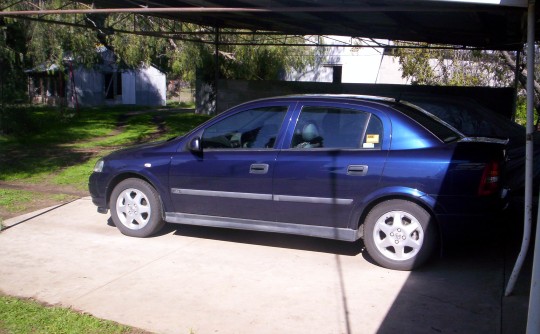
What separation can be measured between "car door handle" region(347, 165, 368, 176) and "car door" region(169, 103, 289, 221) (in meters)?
0.83

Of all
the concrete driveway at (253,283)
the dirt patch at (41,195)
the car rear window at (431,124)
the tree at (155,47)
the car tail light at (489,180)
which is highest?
the tree at (155,47)

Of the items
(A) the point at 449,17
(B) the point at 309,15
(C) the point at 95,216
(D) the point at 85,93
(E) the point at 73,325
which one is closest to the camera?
(E) the point at 73,325

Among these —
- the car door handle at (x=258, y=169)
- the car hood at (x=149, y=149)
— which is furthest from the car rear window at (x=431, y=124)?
the car hood at (x=149, y=149)

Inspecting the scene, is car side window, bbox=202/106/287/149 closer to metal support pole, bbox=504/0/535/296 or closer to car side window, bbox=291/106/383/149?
car side window, bbox=291/106/383/149

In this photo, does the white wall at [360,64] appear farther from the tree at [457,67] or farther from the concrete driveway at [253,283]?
the concrete driveway at [253,283]

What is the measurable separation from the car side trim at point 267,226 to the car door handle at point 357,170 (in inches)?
22.9

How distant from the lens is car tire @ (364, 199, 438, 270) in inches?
216

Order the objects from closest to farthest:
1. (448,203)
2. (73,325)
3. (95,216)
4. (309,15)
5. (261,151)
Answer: (73,325)
(448,203)
(261,151)
(95,216)
(309,15)

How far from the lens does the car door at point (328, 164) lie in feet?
18.7

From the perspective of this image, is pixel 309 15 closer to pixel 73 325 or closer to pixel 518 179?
pixel 518 179

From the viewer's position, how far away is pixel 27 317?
183 inches

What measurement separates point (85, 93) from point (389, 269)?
121 ft

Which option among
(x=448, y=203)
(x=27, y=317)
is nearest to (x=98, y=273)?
(x=27, y=317)

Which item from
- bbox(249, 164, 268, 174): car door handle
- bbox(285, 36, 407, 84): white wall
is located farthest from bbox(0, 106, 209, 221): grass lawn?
bbox(285, 36, 407, 84): white wall
